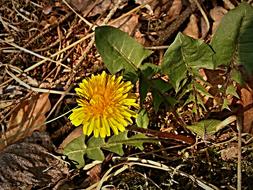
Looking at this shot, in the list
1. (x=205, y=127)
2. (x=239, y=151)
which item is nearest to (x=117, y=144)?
A: (x=205, y=127)

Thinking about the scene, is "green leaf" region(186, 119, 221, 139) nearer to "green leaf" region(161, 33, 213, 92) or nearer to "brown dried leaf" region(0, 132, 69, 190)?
"green leaf" region(161, 33, 213, 92)

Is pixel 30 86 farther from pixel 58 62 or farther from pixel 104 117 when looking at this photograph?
pixel 104 117

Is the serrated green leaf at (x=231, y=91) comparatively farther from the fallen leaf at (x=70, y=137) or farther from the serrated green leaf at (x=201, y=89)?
the fallen leaf at (x=70, y=137)

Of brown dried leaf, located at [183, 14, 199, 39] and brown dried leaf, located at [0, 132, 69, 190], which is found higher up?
brown dried leaf, located at [183, 14, 199, 39]

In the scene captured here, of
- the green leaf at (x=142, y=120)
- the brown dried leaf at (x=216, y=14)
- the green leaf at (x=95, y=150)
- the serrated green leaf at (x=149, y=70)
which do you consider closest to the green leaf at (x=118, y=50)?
the serrated green leaf at (x=149, y=70)

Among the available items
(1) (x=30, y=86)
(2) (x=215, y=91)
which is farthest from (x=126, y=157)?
(1) (x=30, y=86)

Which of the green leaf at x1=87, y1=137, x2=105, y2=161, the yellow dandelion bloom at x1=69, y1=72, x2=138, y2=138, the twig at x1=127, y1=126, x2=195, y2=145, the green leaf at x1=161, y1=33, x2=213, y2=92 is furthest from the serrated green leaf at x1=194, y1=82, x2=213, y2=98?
the green leaf at x1=87, y1=137, x2=105, y2=161

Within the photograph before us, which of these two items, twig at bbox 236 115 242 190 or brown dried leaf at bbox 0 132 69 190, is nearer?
twig at bbox 236 115 242 190
